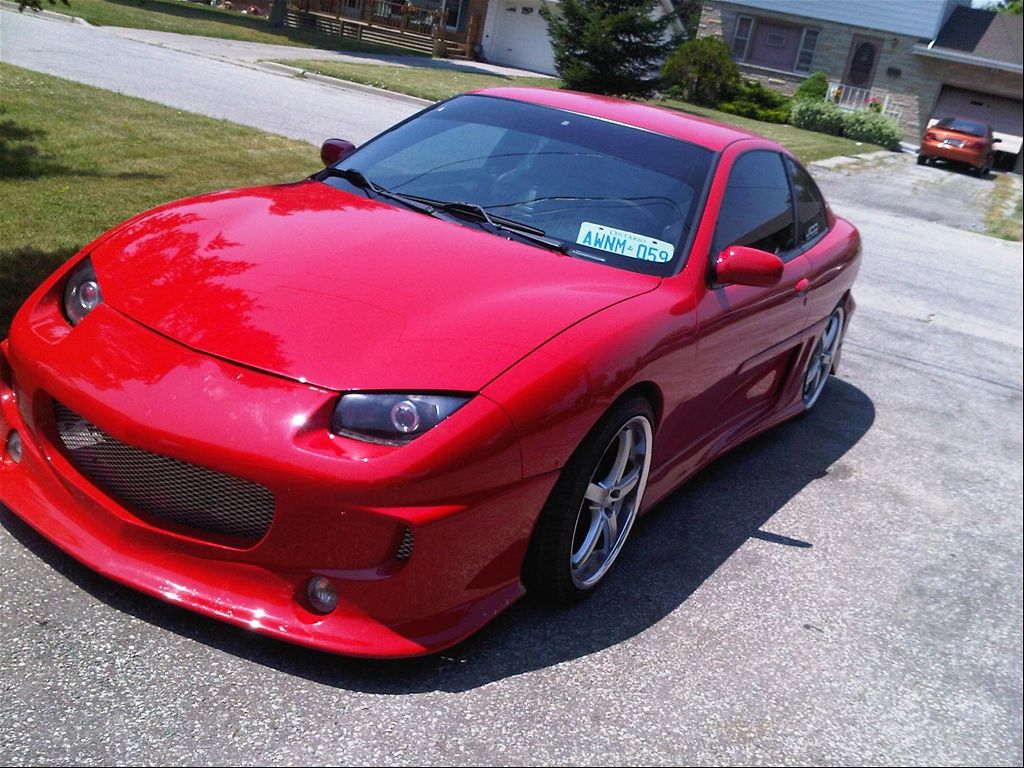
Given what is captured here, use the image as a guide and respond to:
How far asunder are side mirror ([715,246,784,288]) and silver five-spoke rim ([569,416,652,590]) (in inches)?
29.2

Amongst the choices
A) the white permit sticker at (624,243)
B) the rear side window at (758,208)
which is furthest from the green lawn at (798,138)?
the white permit sticker at (624,243)

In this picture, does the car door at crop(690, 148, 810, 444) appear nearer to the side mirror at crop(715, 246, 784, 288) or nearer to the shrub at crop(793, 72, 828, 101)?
the side mirror at crop(715, 246, 784, 288)

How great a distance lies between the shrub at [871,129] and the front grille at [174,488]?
35.8m

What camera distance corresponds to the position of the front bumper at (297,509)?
279 cm

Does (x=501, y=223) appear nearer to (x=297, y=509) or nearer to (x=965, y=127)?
(x=297, y=509)

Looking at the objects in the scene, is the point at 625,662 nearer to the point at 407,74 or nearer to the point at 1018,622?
the point at 1018,622

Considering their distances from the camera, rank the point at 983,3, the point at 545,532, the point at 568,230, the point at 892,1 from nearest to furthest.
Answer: the point at 545,532, the point at 568,230, the point at 892,1, the point at 983,3

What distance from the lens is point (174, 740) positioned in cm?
261

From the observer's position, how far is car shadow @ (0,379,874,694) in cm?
301

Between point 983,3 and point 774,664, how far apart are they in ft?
204

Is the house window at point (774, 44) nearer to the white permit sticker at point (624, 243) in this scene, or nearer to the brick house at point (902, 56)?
the brick house at point (902, 56)

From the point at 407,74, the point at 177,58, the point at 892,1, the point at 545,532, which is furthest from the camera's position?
the point at 892,1

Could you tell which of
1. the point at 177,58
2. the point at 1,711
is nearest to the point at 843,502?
the point at 1,711

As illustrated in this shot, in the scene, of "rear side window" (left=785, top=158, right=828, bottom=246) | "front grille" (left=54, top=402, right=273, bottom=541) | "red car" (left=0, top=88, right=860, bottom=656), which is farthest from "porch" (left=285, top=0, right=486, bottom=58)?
"front grille" (left=54, top=402, right=273, bottom=541)
